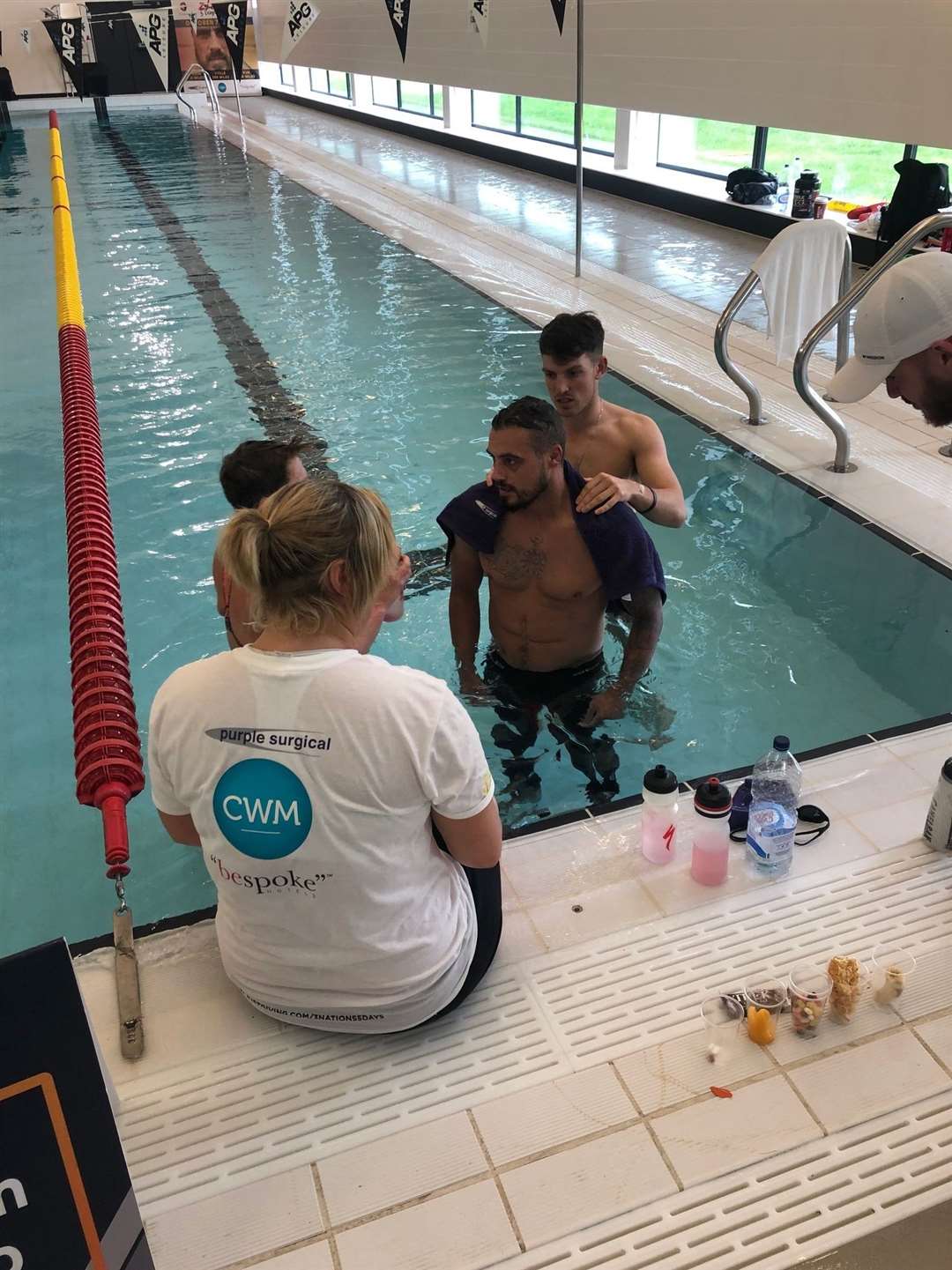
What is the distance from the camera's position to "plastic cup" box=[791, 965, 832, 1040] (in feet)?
6.31

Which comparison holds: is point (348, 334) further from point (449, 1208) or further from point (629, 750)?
point (449, 1208)

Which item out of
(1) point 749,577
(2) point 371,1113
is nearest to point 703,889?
(2) point 371,1113

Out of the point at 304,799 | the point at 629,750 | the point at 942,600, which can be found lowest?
the point at 629,750

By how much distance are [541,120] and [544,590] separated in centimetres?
2085

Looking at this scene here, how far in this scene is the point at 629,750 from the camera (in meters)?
3.40

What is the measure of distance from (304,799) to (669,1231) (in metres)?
0.94

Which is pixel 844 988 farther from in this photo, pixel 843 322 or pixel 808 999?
pixel 843 322

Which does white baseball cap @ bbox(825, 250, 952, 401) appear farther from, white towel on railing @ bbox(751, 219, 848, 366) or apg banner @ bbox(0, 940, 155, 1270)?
white towel on railing @ bbox(751, 219, 848, 366)

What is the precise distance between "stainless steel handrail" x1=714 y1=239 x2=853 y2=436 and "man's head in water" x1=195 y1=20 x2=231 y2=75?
78.3 ft

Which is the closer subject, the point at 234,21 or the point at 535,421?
the point at 535,421

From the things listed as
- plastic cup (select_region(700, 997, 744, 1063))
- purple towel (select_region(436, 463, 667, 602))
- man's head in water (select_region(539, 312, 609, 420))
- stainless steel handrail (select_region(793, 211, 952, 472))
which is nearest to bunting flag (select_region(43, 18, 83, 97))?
stainless steel handrail (select_region(793, 211, 952, 472))

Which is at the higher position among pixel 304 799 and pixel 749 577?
pixel 304 799

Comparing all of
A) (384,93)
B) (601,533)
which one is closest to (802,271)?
(601,533)

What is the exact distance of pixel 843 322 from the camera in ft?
16.9
